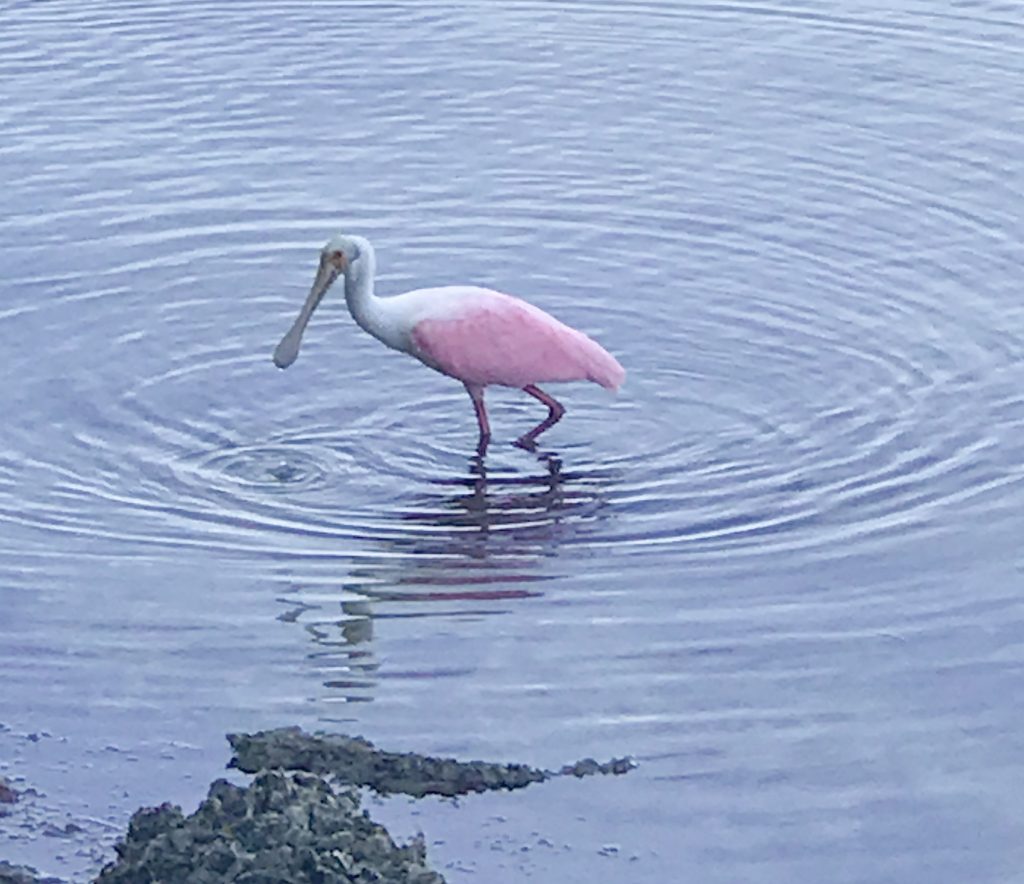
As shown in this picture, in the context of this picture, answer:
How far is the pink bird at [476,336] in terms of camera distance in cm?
1105

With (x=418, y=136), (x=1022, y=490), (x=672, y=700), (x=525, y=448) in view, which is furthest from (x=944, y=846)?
(x=418, y=136)

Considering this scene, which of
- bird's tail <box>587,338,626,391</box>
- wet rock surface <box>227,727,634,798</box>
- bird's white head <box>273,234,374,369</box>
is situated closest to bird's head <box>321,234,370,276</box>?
bird's white head <box>273,234,374,369</box>

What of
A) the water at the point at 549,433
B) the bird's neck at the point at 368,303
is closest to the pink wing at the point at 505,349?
the bird's neck at the point at 368,303

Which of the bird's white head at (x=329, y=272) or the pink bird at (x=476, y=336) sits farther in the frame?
the bird's white head at (x=329, y=272)

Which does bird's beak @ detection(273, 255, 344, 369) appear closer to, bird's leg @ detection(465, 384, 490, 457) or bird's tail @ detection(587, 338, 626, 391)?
bird's leg @ detection(465, 384, 490, 457)

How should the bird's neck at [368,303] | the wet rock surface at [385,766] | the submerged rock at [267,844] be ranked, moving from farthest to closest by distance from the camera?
the bird's neck at [368,303]
the wet rock surface at [385,766]
the submerged rock at [267,844]

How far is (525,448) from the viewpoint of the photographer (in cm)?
1100

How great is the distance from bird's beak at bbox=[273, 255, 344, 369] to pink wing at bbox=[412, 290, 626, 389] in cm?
47

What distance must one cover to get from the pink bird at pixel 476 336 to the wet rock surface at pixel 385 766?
10.1 ft

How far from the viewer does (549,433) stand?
11.2 metres

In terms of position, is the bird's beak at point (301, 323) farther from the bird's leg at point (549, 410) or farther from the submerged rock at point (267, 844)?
the submerged rock at point (267, 844)

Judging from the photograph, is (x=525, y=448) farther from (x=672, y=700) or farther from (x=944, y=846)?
(x=944, y=846)

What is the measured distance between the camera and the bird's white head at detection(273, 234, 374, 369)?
1120cm

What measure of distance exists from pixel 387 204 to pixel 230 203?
0.78 m
